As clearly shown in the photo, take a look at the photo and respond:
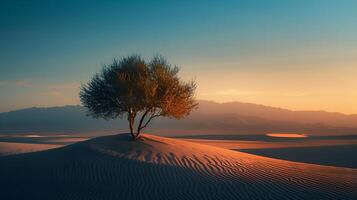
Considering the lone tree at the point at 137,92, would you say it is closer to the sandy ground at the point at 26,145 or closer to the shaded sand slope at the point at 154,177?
the shaded sand slope at the point at 154,177

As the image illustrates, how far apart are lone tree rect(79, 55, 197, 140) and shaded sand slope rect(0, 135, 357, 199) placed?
2748mm

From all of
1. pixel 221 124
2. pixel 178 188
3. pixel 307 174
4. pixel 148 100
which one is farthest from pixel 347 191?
pixel 221 124

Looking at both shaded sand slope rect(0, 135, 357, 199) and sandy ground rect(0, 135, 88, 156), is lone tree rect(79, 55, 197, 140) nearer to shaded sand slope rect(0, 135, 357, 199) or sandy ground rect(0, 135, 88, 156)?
shaded sand slope rect(0, 135, 357, 199)

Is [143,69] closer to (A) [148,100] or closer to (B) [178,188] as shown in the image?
(A) [148,100]

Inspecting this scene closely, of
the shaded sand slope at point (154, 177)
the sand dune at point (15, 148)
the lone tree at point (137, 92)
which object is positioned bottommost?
the shaded sand slope at point (154, 177)

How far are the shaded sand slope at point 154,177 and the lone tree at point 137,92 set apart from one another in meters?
2.75

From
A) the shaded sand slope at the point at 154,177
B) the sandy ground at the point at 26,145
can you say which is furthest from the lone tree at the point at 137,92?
the sandy ground at the point at 26,145

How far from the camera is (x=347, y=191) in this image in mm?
13008

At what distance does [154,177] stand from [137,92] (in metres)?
8.20

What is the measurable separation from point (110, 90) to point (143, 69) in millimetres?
2415

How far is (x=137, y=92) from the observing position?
23.1 metres

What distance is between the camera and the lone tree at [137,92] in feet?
76.0

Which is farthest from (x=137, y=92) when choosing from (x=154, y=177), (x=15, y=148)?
(x=15, y=148)

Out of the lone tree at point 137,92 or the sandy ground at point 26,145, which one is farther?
the sandy ground at point 26,145
